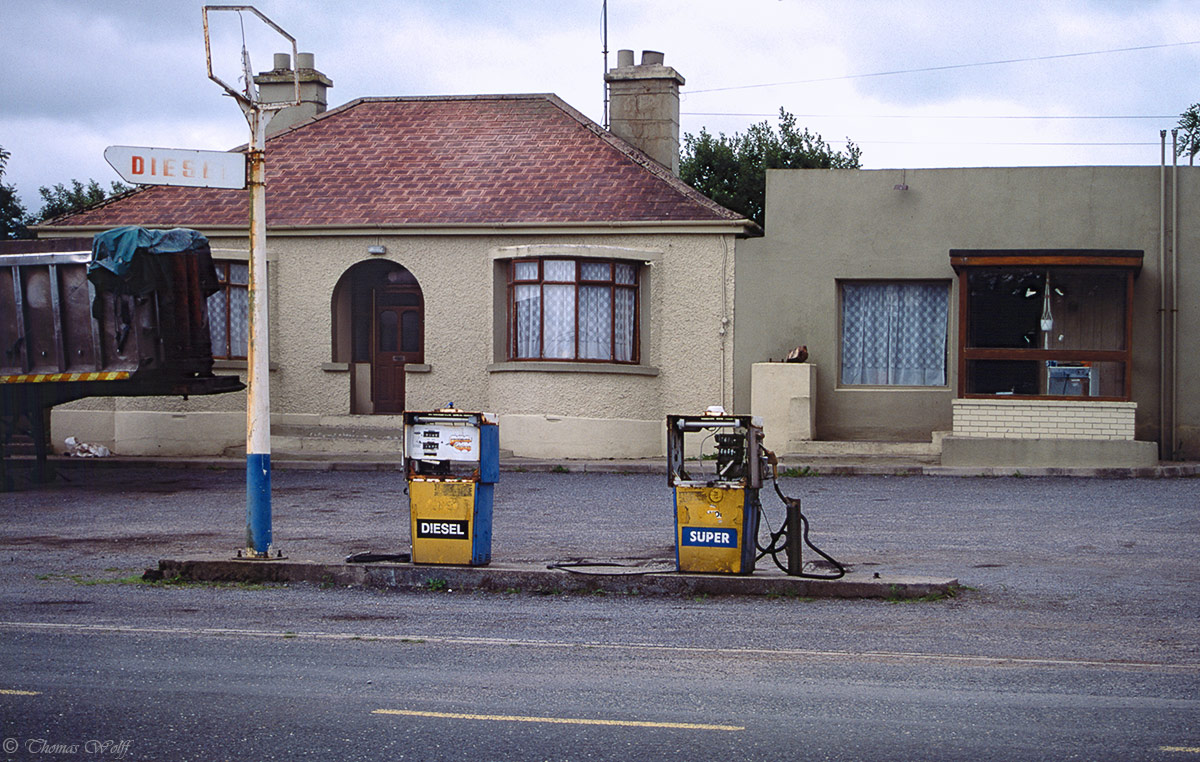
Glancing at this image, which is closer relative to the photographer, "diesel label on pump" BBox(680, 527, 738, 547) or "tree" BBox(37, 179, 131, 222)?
"diesel label on pump" BBox(680, 527, 738, 547)

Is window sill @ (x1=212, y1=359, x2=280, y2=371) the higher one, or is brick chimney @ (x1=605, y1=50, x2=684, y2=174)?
brick chimney @ (x1=605, y1=50, x2=684, y2=174)

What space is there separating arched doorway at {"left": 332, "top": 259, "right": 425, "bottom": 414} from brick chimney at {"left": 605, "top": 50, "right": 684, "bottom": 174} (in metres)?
5.09

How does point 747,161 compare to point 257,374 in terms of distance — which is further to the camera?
point 747,161

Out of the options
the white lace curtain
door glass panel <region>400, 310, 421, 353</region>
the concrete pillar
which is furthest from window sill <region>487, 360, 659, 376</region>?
the white lace curtain

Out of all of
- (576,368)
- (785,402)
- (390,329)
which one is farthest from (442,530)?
(390,329)

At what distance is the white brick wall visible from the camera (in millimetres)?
19484

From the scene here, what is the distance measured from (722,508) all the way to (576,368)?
11397 millimetres

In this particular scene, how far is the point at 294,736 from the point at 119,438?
18.4 m

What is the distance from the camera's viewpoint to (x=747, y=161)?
144ft

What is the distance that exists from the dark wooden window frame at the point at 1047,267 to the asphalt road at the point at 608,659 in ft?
21.2

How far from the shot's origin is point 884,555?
39.2 ft

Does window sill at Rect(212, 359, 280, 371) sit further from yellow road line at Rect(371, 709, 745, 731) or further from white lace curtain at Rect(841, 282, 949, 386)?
yellow road line at Rect(371, 709, 745, 731)

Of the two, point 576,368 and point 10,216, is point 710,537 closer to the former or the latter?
point 576,368

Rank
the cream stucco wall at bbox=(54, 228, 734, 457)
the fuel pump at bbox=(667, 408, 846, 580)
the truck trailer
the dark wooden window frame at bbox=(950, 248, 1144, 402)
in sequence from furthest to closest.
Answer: the cream stucco wall at bbox=(54, 228, 734, 457), the dark wooden window frame at bbox=(950, 248, 1144, 402), the truck trailer, the fuel pump at bbox=(667, 408, 846, 580)
